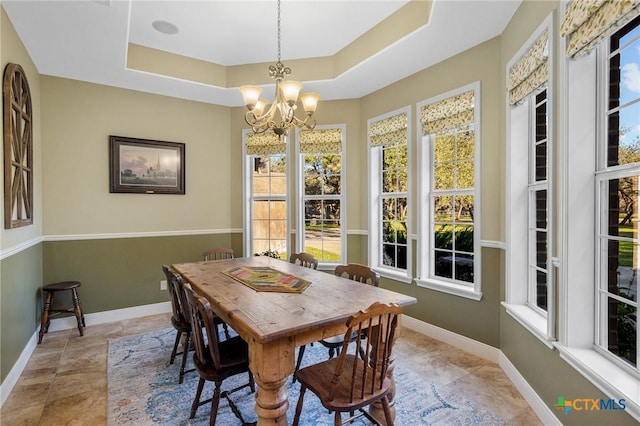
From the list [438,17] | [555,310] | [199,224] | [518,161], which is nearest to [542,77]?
[518,161]

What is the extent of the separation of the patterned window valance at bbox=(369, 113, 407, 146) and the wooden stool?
3840mm

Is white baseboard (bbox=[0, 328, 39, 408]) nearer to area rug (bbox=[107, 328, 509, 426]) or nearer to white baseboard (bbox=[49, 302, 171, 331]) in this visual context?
white baseboard (bbox=[49, 302, 171, 331])

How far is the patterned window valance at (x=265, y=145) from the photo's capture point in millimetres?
4645

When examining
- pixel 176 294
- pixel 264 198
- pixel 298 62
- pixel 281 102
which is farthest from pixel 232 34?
pixel 176 294

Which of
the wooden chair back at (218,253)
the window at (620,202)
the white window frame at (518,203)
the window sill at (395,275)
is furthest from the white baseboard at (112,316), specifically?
the window at (620,202)

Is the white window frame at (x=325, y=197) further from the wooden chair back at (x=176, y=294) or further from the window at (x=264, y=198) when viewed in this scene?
the wooden chair back at (x=176, y=294)

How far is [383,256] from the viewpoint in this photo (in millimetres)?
4199

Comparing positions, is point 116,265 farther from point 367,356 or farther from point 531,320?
point 531,320

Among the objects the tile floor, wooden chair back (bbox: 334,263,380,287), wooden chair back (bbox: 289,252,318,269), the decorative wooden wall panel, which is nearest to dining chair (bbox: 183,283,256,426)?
the tile floor

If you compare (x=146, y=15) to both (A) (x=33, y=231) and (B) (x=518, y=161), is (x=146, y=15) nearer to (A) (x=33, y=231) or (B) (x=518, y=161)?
(A) (x=33, y=231)

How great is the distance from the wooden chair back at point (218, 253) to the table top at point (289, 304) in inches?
47.1

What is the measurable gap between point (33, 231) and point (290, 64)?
10.9 feet

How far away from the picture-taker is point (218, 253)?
13.9 feet

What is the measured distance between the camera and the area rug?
206 centimetres
